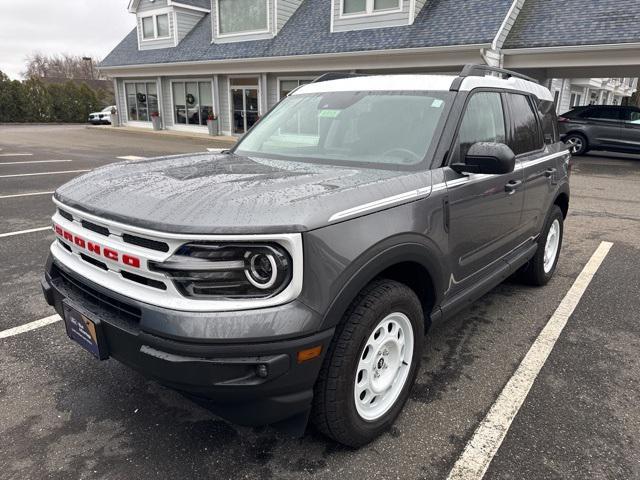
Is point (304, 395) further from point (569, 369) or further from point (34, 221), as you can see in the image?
point (34, 221)

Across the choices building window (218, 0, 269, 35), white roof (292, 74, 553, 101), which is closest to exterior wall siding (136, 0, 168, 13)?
building window (218, 0, 269, 35)

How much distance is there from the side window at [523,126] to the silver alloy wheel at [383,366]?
1898 mm

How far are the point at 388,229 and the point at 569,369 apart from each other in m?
1.86

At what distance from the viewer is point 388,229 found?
2275mm

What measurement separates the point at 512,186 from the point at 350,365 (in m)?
2.01

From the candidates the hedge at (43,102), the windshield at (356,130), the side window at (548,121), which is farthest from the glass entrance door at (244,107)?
the hedge at (43,102)

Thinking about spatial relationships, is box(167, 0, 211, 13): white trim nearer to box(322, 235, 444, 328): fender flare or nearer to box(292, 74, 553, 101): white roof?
box(292, 74, 553, 101): white roof

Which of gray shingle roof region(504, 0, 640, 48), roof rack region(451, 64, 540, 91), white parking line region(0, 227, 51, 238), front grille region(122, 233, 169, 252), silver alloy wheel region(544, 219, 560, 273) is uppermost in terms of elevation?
gray shingle roof region(504, 0, 640, 48)

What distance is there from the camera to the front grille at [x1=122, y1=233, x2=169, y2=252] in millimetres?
1974

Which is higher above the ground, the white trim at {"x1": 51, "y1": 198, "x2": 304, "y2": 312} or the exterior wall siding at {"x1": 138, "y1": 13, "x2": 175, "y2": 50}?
the exterior wall siding at {"x1": 138, "y1": 13, "x2": 175, "y2": 50}

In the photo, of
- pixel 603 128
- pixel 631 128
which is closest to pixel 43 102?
pixel 603 128

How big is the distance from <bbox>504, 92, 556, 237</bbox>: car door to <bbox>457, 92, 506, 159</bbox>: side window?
189 mm

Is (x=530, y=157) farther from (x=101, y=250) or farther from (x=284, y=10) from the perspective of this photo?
(x=284, y=10)

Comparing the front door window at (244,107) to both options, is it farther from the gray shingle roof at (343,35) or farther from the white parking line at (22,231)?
the white parking line at (22,231)
